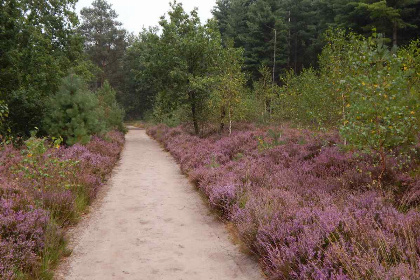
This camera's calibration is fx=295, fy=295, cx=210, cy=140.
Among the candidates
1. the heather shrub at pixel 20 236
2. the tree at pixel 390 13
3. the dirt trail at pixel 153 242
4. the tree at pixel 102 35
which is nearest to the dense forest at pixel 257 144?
the heather shrub at pixel 20 236

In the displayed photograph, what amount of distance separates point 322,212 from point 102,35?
192 feet

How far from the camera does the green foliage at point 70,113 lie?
12773 millimetres

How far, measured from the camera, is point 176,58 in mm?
19906

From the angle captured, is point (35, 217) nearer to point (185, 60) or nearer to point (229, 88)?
point (229, 88)

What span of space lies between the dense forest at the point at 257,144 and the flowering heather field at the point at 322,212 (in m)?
0.03

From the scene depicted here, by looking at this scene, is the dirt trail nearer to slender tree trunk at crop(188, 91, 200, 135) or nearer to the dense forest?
the dense forest

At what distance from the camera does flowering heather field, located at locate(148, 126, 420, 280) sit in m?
3.45

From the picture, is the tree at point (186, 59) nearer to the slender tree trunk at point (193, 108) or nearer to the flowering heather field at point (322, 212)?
the slender tree trunk at point (193, 108)

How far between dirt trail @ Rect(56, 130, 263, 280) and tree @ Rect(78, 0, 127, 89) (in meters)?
51.1

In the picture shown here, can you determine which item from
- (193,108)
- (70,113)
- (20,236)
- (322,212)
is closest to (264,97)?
(193,108)

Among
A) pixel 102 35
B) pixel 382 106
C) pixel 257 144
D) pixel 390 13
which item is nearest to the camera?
pixel 382 106

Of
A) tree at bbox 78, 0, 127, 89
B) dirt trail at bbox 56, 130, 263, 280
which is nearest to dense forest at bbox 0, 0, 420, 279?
dirt trail at bbox 56, 130, 263, 280

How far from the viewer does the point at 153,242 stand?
17.7ft

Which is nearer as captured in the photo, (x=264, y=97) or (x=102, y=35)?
(x=264, y=97)
